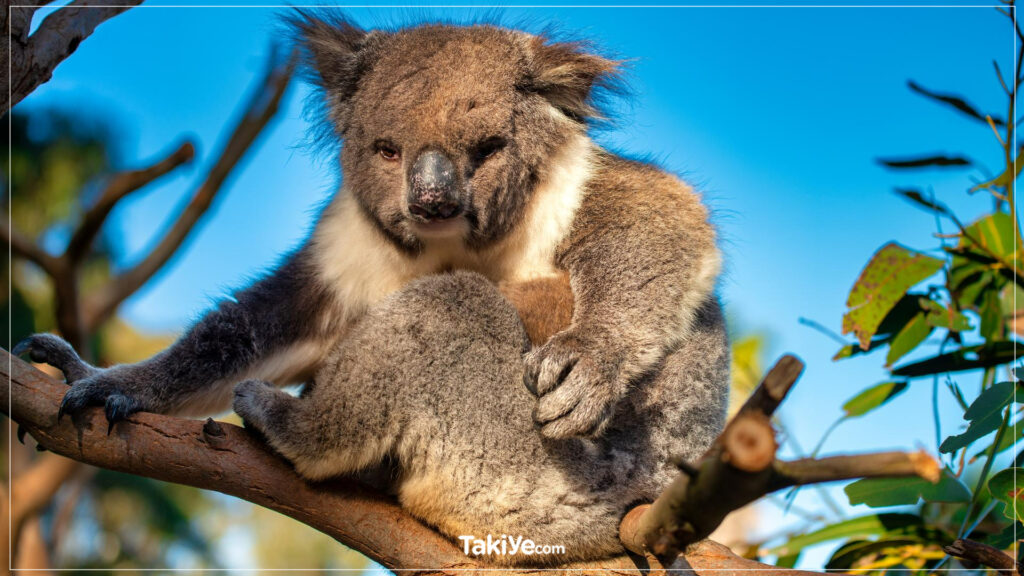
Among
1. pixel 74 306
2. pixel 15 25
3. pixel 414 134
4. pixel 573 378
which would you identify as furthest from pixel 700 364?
pixel 74 306

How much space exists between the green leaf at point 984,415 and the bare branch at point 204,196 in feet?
14.4

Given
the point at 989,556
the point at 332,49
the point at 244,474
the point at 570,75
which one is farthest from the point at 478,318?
the point at 989,556

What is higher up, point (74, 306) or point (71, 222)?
point (74, 306)

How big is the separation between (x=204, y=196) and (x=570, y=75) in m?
3.88

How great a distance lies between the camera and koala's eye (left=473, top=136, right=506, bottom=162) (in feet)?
7.82

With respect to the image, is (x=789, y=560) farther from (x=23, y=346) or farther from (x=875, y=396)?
(x=23, y=346)

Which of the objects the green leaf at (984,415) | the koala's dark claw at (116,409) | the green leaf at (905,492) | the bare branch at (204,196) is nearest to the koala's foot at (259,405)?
the koala's dark claw at (116,409)

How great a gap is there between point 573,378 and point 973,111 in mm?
2039

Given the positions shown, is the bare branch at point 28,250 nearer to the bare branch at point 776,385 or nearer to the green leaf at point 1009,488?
the bare branch at point 776,385

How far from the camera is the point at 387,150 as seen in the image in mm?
2441

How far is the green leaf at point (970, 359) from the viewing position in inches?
121

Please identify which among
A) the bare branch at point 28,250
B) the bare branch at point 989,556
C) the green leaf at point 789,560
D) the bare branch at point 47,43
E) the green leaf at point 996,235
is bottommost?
the bare branch at point 28,250

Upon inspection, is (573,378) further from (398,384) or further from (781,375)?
(781,375)

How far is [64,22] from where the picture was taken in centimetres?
275
